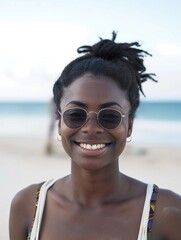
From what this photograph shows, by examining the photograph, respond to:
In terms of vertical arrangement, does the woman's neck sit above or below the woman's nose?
below

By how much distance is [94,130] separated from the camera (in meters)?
2.49

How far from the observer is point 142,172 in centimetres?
1073

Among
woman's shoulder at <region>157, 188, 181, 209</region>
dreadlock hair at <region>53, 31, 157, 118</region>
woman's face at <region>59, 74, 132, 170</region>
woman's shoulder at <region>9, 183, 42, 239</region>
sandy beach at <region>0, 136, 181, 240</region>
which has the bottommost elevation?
sandy beach at <region>0, 136, 181, 240</region>

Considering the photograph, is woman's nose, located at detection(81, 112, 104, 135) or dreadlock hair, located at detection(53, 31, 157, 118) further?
dreadlock hair, located at detection(53, 31, 157, 118)

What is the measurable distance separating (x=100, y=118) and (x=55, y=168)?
29.3ft

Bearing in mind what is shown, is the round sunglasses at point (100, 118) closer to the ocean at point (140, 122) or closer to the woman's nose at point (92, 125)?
the woman's nose at point (92, 125)

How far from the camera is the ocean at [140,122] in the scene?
68.8ft

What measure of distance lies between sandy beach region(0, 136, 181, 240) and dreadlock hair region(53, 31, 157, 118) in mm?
3620

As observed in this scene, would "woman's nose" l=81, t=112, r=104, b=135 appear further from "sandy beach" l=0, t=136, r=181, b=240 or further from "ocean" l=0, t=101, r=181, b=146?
"ocean" l=0, t=101, r=181, b=146

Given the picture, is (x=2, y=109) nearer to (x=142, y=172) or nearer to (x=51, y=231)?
(x=142, y=172)

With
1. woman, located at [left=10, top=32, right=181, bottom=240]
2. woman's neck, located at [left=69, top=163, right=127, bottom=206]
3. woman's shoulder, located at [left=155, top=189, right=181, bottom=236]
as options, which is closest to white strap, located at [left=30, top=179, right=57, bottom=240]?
woman, located at [left=10, top=32, right=181, bottom=240]

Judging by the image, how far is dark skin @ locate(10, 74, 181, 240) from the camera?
2525mm

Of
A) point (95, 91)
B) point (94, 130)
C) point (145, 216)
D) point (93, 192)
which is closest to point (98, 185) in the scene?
point (93, 192)

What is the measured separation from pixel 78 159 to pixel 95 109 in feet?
0.92
